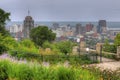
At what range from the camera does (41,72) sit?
601cm

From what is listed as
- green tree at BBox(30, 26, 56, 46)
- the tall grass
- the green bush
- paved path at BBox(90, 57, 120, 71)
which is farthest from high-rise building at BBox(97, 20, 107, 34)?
the tall grass

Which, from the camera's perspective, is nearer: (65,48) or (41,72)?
(41,72)

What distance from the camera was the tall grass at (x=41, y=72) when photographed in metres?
5.71

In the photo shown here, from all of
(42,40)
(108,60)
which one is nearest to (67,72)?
(108,60)

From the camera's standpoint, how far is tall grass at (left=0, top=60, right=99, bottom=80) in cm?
571

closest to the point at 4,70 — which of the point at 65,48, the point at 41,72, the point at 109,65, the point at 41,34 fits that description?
the point at 41,72

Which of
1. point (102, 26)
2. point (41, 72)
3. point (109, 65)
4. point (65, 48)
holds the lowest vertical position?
point (65, 48)

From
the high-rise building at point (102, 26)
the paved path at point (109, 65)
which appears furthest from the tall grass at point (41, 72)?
the high-rise building at point (102, 26)

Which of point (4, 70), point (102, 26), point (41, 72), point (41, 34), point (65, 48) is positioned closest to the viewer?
point (41, 72)

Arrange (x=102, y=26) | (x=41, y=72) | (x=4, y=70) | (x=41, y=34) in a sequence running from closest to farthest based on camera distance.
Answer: (x=41, y=72), (x=4, y=70), (x=41, y=34), (x=102, y=26)

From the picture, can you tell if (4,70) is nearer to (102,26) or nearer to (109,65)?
(109,65)

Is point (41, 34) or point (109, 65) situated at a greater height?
point (109, 65)

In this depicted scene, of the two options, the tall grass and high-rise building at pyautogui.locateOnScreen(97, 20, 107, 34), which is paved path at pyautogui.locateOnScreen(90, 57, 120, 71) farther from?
high-rise building at pyautogui.locateOnScreen(97, 20, 107, 34)

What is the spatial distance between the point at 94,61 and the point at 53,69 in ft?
31.9
